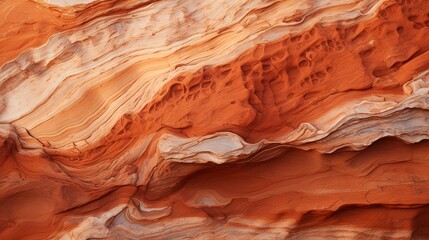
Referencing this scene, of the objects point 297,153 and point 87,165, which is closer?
point 297,153

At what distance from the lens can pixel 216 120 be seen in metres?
2.48

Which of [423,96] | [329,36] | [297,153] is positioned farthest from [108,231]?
[423,96]

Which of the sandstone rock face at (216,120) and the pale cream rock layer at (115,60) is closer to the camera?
the sandstone rock face at (216,120)

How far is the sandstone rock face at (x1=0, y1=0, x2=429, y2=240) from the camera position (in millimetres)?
2408

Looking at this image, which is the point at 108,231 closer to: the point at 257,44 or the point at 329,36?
the point at 257,44

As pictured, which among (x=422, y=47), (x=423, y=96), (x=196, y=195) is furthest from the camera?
(x=196, y=195)

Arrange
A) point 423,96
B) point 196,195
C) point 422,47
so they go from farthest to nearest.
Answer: point 196,195
point 422,47
point 423,96

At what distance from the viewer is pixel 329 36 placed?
248cm

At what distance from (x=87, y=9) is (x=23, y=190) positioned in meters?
1.10

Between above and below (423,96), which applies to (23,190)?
below

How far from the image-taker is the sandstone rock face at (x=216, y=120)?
2.41 meters

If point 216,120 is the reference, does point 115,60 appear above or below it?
above

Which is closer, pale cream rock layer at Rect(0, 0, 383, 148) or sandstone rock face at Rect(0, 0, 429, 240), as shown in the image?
sandstone rock face at Rect(0, 0, 429, 240)

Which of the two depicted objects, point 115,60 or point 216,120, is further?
point 115,60
